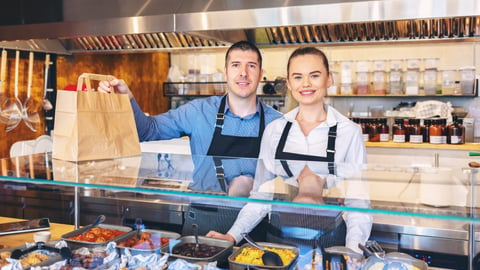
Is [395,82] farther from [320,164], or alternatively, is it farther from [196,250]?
[196,250]

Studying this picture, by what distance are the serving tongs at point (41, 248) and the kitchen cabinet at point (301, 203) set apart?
201mm

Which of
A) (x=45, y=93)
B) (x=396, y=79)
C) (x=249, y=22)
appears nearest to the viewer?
(x=249, y=22)

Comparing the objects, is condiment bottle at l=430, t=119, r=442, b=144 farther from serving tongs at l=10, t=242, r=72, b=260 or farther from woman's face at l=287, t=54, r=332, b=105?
serving tongs at l=10, t=242, r=72, b=260

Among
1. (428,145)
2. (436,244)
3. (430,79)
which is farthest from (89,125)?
(430,79)

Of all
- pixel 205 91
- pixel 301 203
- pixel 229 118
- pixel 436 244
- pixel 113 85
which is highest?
pixel 205 91

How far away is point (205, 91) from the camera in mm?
6137

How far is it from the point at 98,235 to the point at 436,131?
3.82 meters

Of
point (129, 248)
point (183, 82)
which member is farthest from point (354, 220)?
point (183, 82)

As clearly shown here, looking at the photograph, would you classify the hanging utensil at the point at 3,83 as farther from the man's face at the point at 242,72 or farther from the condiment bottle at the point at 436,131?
the condiment bottle at the point at 436,131

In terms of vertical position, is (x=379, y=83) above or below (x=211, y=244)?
above

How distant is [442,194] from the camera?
1.23m

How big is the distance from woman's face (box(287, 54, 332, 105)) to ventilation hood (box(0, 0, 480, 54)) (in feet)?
4.84

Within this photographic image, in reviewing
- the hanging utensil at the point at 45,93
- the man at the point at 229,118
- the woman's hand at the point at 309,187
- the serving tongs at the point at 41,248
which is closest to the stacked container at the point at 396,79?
the man at the point at 229,118

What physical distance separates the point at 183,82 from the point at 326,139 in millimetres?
4368
